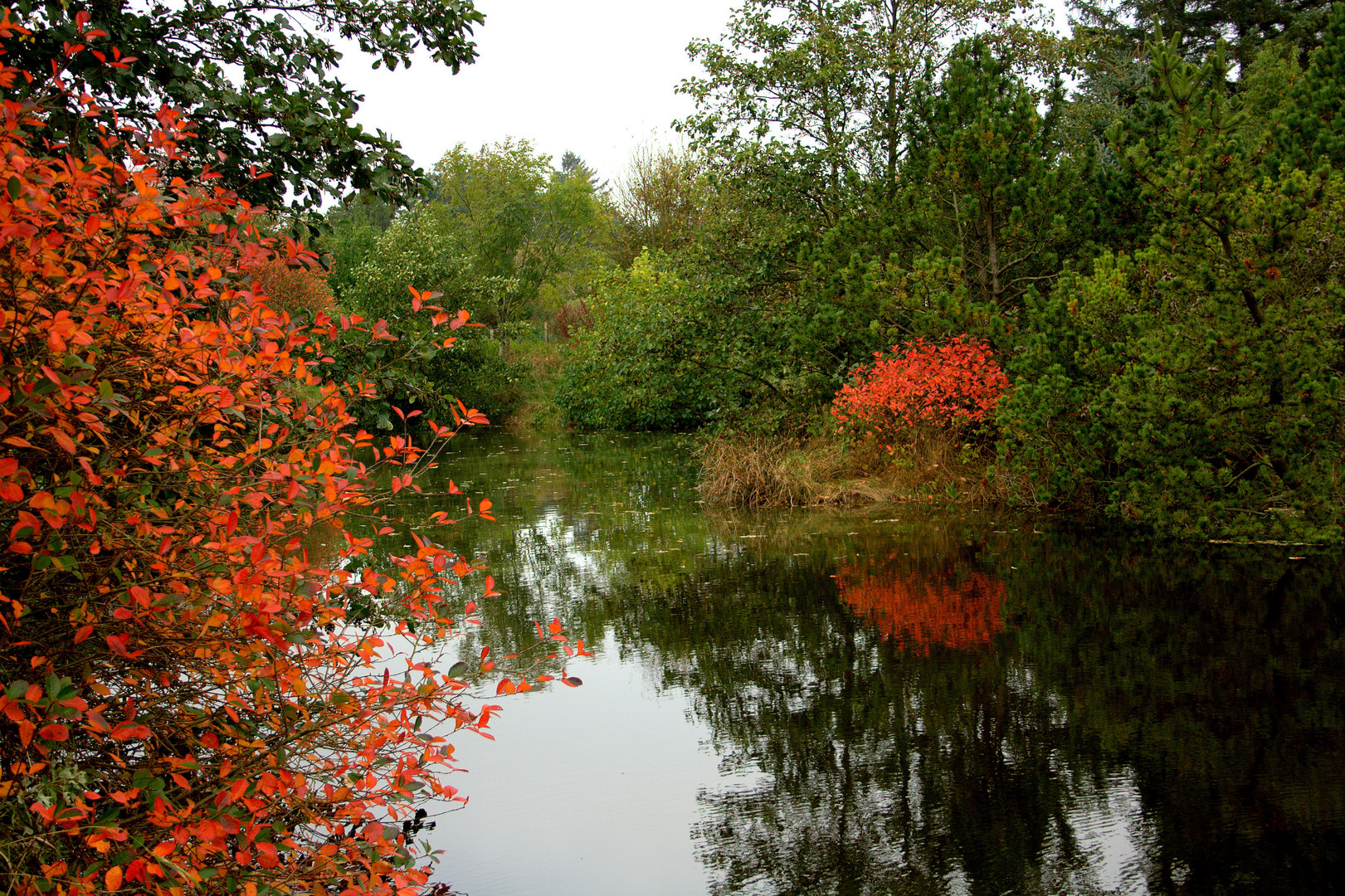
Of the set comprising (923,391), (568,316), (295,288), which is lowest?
(923,391)

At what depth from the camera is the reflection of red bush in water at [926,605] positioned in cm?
707

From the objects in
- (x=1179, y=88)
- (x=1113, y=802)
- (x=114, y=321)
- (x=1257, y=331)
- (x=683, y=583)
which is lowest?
(x=1113, y=802)

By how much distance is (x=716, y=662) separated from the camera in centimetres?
677

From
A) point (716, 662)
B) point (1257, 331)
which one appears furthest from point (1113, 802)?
point (1257, 331)

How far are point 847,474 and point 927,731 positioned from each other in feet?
30.0

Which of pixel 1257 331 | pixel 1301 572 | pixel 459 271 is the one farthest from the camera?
pixel 459 271

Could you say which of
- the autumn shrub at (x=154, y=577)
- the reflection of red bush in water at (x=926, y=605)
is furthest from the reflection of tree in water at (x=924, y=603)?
the autumn shrub at (x=154, y=577)

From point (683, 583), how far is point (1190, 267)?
5.54 meters

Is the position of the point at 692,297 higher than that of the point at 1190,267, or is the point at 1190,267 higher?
the point at 692,297

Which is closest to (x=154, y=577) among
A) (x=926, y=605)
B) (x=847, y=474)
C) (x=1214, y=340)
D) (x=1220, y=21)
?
(x=926, y=605)

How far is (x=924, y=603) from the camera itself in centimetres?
804

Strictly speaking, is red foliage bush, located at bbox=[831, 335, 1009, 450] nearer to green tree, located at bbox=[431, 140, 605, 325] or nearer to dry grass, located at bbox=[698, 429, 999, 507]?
dry grass, located at bbox=[698, 429, 999, 507]

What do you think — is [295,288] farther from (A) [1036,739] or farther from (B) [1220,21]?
(B) [1220,21]

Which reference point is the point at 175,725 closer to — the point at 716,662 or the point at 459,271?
the point at 716,662
